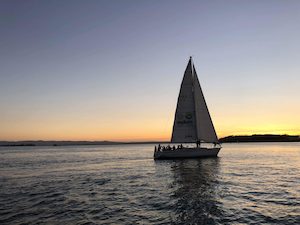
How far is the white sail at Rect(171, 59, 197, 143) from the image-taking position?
55.0 metres

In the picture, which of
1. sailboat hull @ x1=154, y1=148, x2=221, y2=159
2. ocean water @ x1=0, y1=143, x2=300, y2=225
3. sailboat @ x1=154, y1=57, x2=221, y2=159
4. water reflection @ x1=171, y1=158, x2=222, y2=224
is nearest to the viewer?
water reflection @ x1=171, y1=158, x2=222, y2=224

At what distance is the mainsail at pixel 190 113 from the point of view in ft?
180

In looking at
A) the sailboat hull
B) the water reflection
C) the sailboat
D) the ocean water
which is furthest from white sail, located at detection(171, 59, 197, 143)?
the ocean water

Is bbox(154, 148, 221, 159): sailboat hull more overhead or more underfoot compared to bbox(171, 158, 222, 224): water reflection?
more overhead

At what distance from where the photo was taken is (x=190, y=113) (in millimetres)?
55156

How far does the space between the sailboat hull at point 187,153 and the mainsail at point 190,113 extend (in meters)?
2.91

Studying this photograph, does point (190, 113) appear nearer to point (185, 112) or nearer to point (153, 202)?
point (185, 112)

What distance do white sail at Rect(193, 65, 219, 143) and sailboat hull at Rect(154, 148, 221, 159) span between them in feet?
A: 9.54

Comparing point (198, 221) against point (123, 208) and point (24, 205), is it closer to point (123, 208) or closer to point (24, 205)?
point (123, 208)

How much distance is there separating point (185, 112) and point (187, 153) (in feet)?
27.1

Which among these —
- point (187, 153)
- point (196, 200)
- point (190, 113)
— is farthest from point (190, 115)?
point (196, 200)

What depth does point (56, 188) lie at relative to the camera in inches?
1056

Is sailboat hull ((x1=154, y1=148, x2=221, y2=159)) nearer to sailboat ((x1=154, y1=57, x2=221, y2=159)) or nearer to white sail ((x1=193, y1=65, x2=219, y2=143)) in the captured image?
sailboat ((x1=154, y1=57, x2=221, y2=159))

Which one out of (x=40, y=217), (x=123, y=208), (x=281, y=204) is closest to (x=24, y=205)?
(x=40, y=217)
